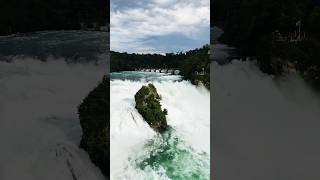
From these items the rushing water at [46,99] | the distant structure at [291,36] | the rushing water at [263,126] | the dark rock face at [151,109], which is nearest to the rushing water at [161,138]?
the dark rock face at [151,109]

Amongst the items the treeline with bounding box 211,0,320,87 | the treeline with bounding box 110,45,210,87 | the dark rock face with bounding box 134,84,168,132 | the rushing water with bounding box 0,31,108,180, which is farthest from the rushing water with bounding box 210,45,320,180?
the rushing water with bounding box 0,31,108,180

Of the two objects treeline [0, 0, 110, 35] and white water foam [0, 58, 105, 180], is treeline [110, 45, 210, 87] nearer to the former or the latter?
white water foam [0, 58, 105, 180]

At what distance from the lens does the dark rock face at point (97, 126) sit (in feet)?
20.3

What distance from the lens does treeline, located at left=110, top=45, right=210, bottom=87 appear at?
6.63 m

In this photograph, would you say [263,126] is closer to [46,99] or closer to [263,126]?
[263,126]

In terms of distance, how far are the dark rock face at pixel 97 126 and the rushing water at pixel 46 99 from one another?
78 mm

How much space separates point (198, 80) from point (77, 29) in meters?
1.87

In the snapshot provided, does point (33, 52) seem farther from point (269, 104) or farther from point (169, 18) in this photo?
point (269, 104)

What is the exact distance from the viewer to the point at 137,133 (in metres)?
6.56

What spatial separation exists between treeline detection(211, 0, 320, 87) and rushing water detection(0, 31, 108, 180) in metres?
1.88

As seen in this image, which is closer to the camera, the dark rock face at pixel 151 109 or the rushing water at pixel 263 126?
the rushing water at pixel 263 126

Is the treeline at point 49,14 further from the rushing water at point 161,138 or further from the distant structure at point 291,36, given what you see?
the distant structure at point 291,36

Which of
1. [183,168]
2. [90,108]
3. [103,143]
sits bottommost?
[183,168]

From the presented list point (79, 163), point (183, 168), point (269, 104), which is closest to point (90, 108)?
point (79, 163)
